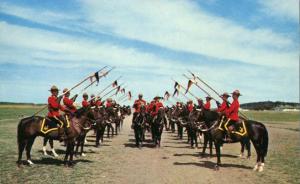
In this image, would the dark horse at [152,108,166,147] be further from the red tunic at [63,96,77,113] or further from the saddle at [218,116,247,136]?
the saddle at [218,116,247,136]

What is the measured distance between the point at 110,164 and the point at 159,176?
358 centimetres

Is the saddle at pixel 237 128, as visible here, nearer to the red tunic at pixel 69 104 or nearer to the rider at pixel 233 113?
the rider at pixel 233 113

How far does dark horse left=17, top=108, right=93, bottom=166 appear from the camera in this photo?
1692cm

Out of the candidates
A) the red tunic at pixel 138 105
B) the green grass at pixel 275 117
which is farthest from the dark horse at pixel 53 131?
the green grass at pixel 275 117

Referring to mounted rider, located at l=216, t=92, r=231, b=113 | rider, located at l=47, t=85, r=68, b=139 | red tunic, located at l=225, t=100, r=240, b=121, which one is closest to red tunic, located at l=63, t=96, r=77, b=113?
rider, located at l=47, t=85, r=68, b=139

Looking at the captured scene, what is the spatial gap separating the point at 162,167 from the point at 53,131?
5015 mm

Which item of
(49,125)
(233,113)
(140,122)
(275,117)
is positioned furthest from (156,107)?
(275,117)

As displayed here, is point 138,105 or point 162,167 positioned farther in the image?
point 138,105

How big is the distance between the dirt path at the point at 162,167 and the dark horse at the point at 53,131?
118cm

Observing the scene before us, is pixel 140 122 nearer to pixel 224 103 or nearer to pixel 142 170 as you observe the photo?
pixel 224 103

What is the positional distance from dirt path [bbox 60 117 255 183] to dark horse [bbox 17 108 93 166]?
118 centimetres

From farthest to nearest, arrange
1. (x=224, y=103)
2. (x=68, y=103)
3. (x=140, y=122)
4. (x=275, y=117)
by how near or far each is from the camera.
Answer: (x=275, y=117), (x=140, y=122), (x=68, y=103), (x=224, y=103)

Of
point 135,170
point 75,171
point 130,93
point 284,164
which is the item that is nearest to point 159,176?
point 135,170

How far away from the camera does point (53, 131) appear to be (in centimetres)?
1750
